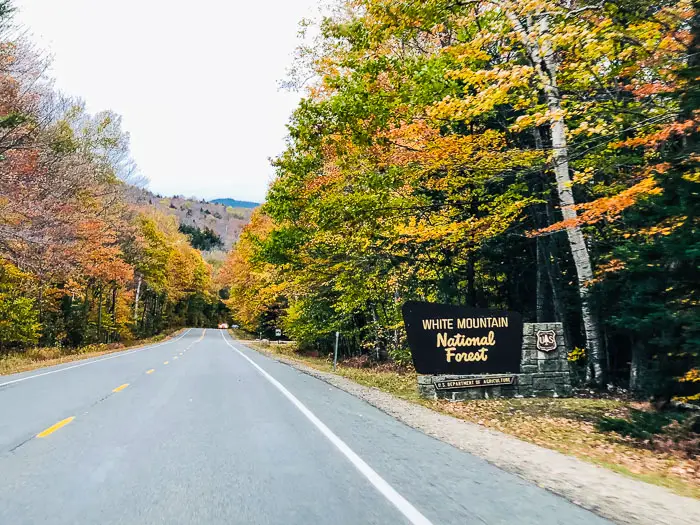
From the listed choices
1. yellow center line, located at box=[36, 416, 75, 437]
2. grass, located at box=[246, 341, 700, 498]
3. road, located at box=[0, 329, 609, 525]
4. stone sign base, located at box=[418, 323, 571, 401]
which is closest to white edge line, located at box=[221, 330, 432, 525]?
road, located at box=[0, 329, 609, 525]

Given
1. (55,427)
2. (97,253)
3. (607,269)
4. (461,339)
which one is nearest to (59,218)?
(97,253)

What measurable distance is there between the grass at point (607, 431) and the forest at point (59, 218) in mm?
15730

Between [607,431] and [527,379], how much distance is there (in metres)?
4.09

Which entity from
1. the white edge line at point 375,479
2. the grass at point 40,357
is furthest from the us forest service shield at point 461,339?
the grass at point 40,357

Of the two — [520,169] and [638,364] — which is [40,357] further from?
[638,364]

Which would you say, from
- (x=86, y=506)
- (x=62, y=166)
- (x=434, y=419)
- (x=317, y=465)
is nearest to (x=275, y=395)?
(x=434, y=419)

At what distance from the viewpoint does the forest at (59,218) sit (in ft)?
62.5

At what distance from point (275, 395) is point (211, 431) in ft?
14.5

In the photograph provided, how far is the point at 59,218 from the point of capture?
21.5 metres

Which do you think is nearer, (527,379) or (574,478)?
(574,478)

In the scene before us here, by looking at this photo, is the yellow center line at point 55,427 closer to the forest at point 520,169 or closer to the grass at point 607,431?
the grass at point 607,431

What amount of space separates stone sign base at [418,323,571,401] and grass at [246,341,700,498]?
36 centimetres

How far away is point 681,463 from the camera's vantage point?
21.6 ft

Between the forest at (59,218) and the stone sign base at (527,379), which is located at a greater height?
the forest at (59,218)
